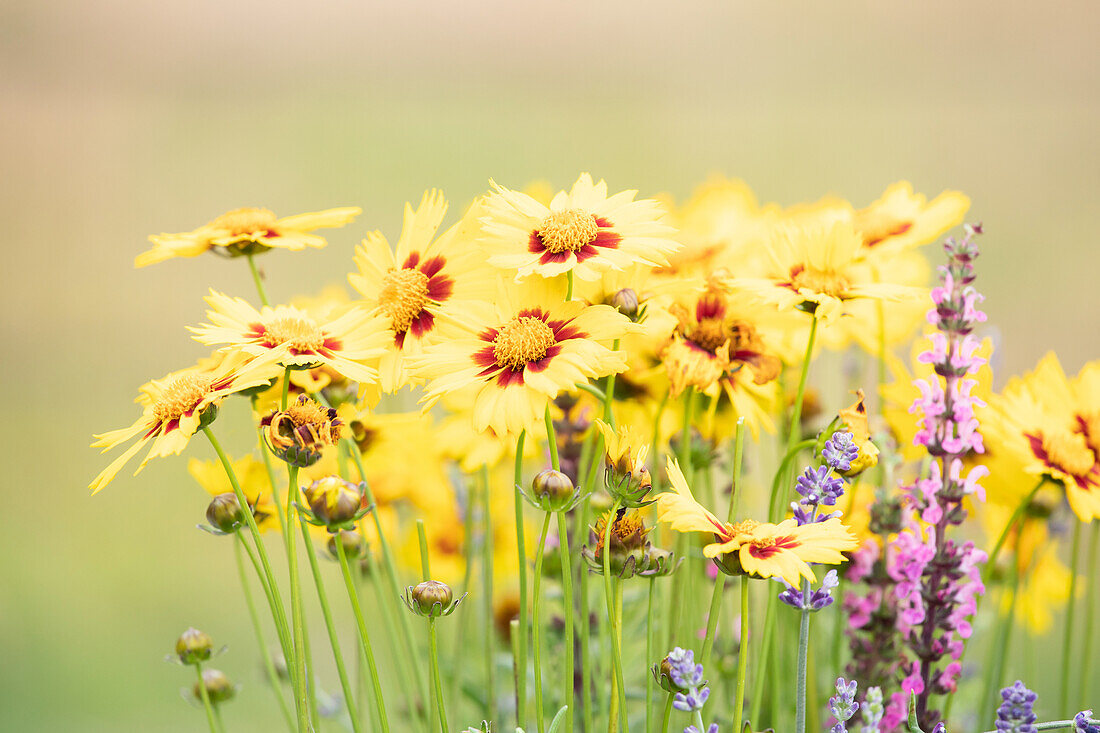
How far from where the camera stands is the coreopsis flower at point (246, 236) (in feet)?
1.42

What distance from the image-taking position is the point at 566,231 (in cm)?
38

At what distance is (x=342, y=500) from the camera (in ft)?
1.13

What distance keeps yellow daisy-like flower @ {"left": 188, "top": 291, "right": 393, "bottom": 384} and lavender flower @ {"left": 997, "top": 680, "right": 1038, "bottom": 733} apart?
0.26 meters

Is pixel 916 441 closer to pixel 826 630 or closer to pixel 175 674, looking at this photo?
pixel 826 630

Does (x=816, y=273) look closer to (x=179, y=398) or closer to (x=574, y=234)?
(x=574, y=234)

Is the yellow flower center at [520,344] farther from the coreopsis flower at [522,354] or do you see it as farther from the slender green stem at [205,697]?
the slender green stem at [205,697]

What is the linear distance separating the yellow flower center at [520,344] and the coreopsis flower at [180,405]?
87 mm

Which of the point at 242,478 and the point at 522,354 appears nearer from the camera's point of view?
the point at 522,354

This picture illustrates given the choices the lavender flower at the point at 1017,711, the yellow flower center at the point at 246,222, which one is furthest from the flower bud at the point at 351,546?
the lavender flower at the point at 1017,711

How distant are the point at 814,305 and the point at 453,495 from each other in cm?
35

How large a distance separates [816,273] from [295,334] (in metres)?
0.24

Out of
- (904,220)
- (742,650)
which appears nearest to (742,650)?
(742,650)

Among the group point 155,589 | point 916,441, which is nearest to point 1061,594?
point 916,441

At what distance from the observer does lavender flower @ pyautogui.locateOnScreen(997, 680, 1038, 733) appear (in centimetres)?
35
